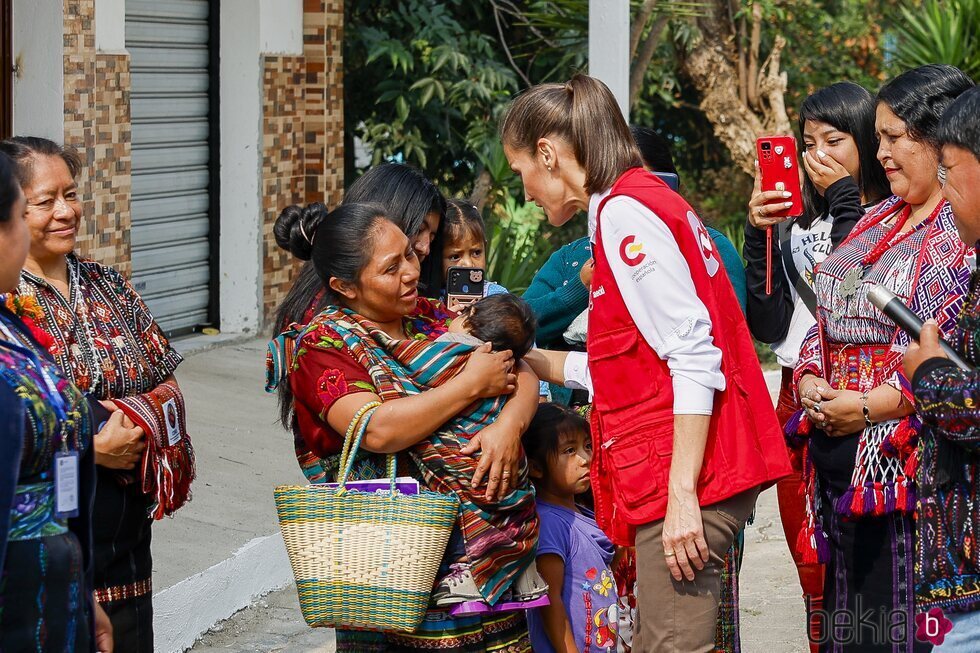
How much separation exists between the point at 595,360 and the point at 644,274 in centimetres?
28

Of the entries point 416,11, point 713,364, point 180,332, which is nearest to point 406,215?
point 713,364

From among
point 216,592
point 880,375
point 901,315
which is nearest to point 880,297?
point 901,315

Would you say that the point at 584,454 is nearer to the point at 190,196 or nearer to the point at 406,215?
the point at 406,215

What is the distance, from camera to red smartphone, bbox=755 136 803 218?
4121mm

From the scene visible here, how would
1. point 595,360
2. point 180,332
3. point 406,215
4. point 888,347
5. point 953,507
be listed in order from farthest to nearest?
point 180,332 < point 406,215 < point 888,347 < point 595,360 < point 953,507

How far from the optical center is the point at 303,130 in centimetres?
899

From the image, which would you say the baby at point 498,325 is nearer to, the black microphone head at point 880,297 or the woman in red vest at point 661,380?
the woman in red vest at point 661,380

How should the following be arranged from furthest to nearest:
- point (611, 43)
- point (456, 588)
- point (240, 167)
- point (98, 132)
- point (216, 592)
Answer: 1. point (240, 167)
2. point (611, 43)
3. point (98, 132)
4. point (216, 592)
5. point (456, 588)

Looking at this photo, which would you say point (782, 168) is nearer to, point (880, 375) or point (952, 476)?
point (880, 375)

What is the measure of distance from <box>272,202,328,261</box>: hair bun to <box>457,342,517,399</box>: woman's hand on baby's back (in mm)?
742

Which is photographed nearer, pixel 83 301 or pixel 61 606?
pixel 61 606

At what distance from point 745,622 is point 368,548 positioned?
2783 mm

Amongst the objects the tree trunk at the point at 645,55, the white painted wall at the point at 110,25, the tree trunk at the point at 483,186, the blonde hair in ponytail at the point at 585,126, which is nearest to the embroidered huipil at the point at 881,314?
the blonde hair in ponytail at the point at 585,126

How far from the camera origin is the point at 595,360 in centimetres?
316
